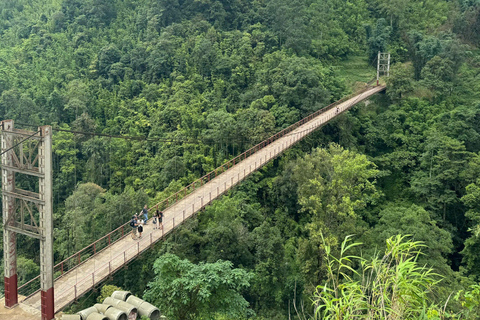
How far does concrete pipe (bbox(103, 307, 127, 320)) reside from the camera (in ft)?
34.2

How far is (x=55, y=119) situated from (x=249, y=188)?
59.4 feet

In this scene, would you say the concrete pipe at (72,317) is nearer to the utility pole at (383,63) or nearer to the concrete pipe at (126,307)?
the concrete pipe at (126,307)

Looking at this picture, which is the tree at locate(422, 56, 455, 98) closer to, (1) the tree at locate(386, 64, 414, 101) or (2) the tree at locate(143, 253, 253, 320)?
(1) the tree at locate(386, 64, 414, 101)

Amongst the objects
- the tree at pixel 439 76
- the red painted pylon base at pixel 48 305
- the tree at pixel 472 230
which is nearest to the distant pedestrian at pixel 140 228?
the red painted pylon base at pixel 48 305

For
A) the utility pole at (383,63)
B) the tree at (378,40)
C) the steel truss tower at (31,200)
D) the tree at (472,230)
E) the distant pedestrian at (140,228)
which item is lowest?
the tree at (472,230)

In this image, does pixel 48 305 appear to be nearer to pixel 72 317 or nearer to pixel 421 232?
pixel 72 317

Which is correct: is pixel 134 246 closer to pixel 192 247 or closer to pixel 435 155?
pixel 192 247

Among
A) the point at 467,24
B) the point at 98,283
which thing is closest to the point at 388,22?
the point at 467,24

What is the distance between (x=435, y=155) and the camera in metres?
23.7

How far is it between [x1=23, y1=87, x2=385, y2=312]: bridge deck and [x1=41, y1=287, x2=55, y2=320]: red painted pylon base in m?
0.28

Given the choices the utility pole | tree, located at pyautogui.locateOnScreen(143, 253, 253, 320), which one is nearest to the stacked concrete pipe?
tree, located at pyautogui.locateOnScreen(143, 253, 253, 320)

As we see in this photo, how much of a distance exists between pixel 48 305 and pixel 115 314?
1.59 metres

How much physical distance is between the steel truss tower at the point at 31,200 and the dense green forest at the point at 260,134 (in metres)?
3.87

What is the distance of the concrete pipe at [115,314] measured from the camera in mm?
10430
